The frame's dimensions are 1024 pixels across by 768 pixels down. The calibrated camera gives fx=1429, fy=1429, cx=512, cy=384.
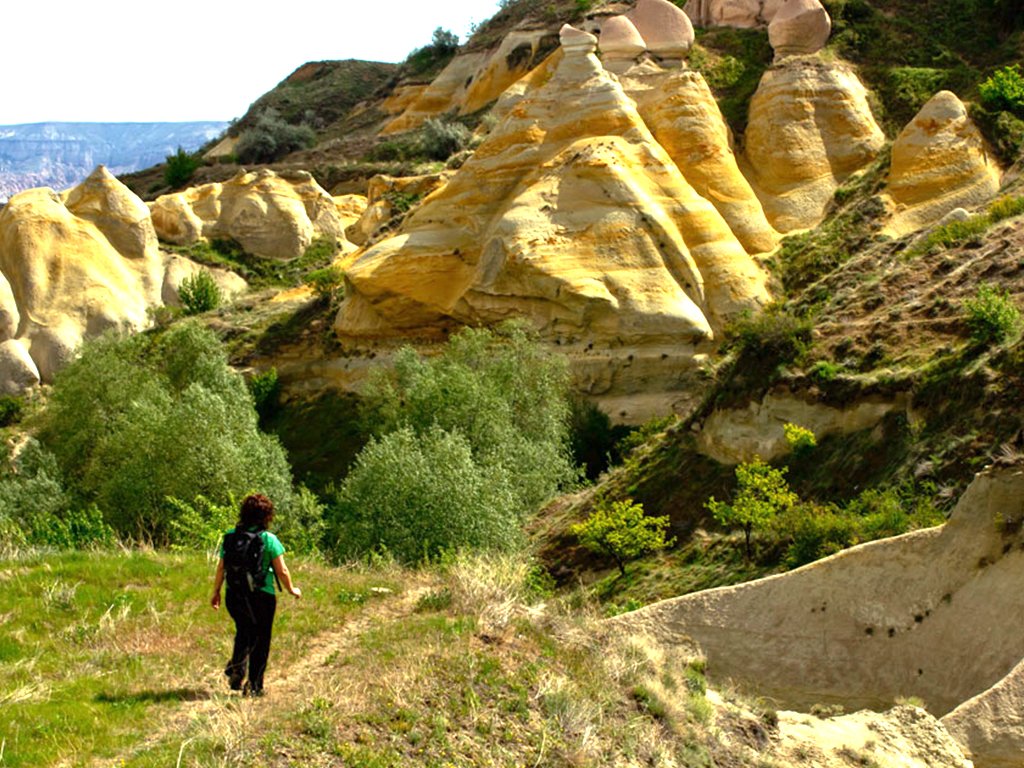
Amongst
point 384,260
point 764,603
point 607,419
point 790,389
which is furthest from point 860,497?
point 384,260

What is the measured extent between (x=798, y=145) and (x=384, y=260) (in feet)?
45.9

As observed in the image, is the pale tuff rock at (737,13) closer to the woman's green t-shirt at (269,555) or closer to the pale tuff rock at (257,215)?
the pale tuff rock at (257,215)

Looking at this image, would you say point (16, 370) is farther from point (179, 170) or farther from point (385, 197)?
point (179, 170)

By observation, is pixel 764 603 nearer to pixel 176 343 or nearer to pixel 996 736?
pixel 996 736

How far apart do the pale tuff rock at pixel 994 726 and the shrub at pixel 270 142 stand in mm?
73293

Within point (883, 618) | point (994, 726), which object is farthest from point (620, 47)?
point (994, 726)

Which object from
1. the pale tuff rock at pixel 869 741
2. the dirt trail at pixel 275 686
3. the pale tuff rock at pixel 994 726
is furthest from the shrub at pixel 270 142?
the pale tuff rock at pixel 994 726

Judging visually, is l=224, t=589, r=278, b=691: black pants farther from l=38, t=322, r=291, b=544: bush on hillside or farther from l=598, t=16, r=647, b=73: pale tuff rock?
l=598, t=16, r=647, b=73: pale tuff rock

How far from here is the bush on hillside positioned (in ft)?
89.0

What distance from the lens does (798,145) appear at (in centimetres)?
4625

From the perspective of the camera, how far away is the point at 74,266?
171 ft

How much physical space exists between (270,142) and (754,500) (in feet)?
216

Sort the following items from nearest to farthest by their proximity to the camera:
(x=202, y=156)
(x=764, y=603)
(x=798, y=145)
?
(x=764, y=603)
(x=798, y=145)
(x=202, y=156)

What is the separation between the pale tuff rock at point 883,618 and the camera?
14727 millimetres
